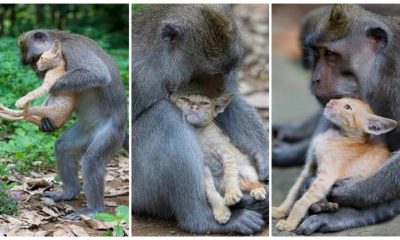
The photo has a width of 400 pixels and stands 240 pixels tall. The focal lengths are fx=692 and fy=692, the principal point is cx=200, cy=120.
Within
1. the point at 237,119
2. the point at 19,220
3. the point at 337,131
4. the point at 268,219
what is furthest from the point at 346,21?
the point at 19,220

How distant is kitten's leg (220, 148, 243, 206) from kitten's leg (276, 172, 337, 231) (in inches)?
14.1

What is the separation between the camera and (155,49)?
15.4ft

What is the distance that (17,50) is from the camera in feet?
16.6

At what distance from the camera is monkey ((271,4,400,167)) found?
502cm

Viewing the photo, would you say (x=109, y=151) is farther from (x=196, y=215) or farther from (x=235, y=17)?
(x=235, y=17)

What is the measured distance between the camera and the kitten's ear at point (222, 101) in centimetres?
478

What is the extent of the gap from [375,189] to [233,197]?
0.91 metres

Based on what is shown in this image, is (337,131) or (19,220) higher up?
(337,131)

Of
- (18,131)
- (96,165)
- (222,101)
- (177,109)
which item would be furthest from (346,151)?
(18,131)

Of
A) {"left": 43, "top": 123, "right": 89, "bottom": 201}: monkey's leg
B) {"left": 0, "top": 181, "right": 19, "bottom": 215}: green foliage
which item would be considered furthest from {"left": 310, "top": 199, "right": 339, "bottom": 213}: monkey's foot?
{"left": 0, "top": 181, "right": 19, "bottom": 215}: green foliage

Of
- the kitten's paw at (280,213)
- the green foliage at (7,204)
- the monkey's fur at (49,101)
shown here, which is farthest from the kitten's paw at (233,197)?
the green foliage at (7,204)

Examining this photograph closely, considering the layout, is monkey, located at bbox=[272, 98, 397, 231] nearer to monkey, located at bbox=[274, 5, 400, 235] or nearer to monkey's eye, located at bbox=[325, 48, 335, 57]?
monkey, located at bbox=[274, 5, 400, 235]

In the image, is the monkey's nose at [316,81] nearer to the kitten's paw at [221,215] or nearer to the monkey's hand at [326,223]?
the monkey's hand at [326,223]

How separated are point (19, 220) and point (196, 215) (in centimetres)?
122
